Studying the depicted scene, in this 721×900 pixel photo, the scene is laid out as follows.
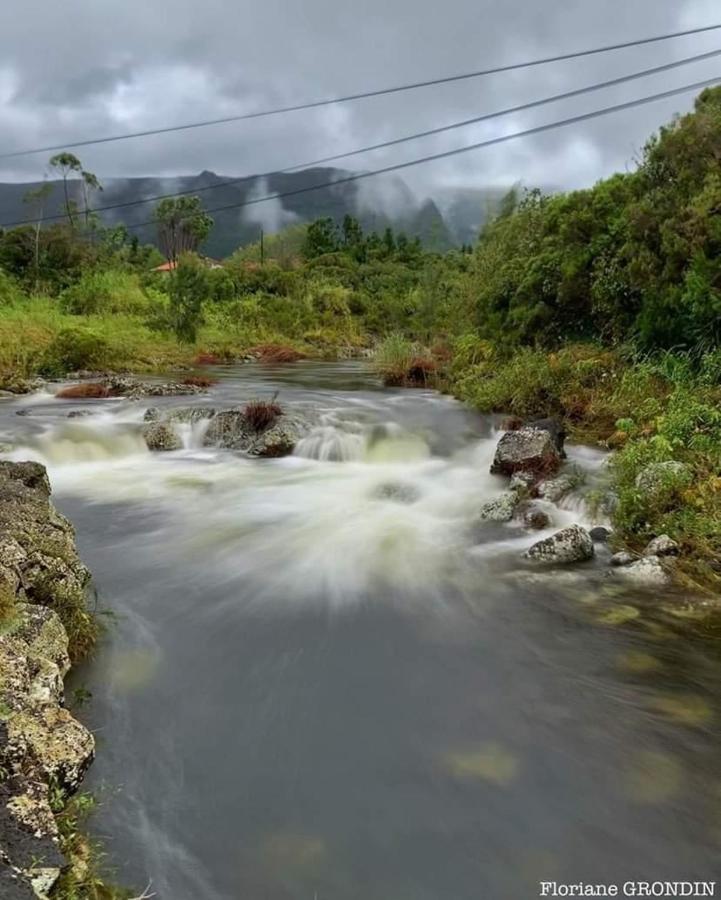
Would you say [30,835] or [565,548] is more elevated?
[30,835]

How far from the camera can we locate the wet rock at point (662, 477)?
7695mm

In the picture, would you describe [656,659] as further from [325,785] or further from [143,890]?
[143,890]

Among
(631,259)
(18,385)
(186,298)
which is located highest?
(186,298)

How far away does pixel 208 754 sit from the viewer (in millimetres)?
4242

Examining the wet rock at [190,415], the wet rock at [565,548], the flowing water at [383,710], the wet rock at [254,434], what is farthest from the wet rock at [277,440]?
the wet rock at [565,548]

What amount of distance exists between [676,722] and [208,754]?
10.2 feet

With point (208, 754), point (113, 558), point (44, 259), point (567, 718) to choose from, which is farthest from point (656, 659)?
point (44, 259)

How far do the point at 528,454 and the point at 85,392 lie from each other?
1282cm

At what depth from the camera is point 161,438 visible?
13.1 metres

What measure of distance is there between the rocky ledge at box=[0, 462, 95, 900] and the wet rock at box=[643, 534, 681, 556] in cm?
550

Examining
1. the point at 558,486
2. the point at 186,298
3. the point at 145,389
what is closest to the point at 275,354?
the point at 186,298

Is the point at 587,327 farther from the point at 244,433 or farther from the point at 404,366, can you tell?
the point at 244,433

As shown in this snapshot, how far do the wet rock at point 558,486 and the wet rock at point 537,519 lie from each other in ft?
1.72

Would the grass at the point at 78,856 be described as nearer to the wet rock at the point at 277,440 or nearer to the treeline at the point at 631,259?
the wet rock at the point at 277,440
